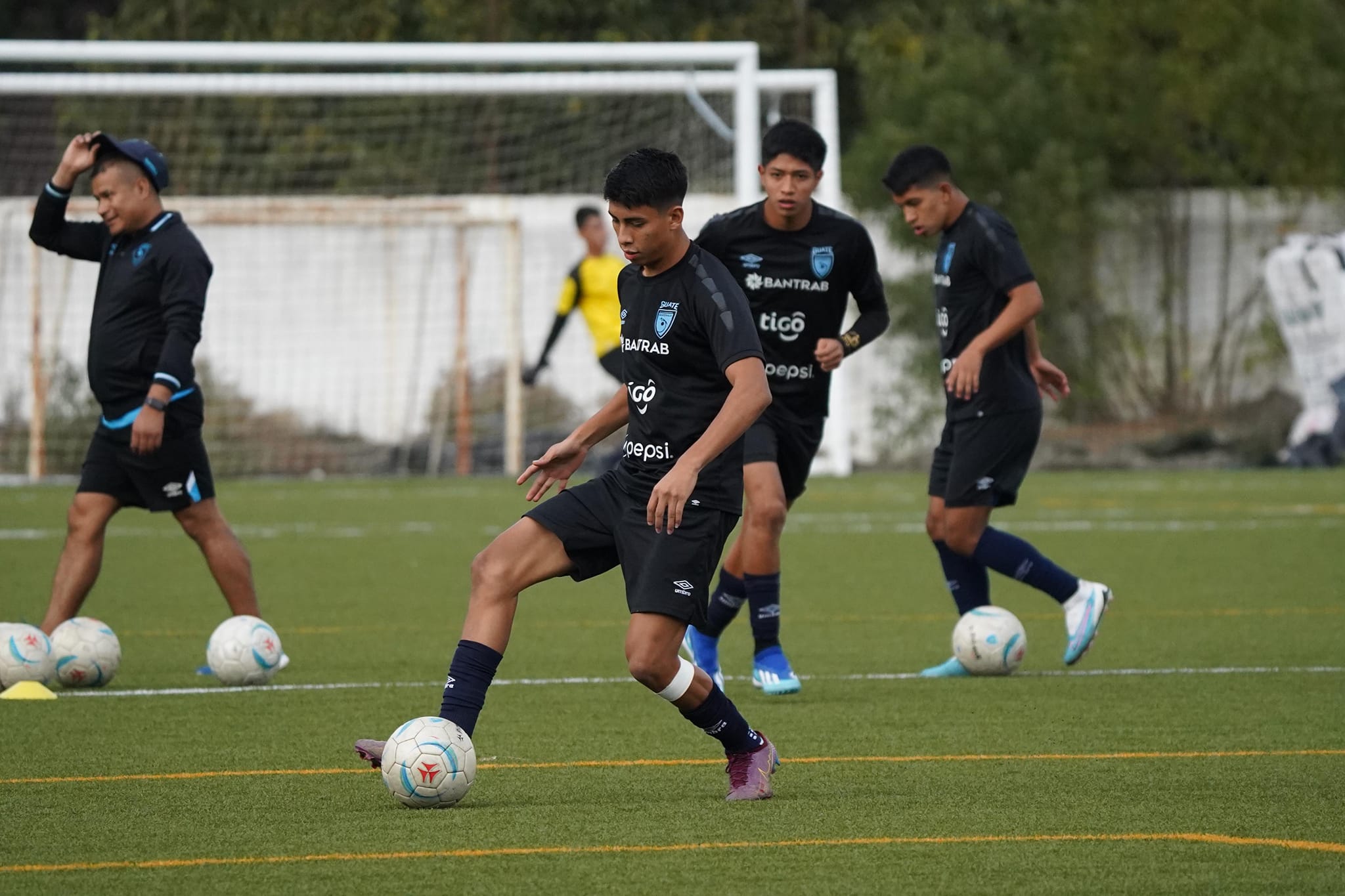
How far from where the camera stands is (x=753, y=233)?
7871mm

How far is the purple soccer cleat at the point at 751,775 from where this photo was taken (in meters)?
5.33

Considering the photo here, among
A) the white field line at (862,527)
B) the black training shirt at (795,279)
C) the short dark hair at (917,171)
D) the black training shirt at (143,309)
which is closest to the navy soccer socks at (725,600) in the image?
the black training shirt at (795,279)

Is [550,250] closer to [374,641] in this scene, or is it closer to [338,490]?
[338,490]

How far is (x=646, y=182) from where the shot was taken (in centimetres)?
523

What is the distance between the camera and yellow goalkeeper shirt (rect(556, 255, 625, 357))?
647 inches

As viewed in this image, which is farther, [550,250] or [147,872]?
[550,250]

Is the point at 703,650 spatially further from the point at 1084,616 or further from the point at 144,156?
the point at 144,156

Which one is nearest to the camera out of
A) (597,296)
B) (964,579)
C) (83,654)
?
(83,654)

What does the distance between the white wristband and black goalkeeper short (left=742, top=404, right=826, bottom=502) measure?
247 centimetres

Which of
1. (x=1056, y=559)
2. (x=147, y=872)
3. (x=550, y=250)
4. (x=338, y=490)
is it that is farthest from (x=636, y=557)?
(x=550, y=250)

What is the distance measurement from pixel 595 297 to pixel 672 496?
463 inches

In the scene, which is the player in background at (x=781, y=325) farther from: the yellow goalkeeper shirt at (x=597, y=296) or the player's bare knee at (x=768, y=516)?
the yellow goalkeeper shirt at (x=597, y=296)

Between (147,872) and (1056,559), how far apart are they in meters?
9.01

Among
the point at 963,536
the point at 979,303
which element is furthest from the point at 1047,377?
the point at 963,536
